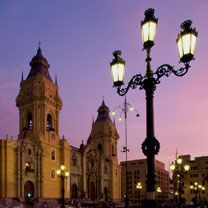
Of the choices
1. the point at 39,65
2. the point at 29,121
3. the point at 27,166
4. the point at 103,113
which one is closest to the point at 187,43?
the point at 27,166

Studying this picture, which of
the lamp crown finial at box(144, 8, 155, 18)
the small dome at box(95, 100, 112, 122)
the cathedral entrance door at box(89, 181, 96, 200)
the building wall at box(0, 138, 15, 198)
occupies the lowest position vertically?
the cathedral entrance door at box(89, 181, 96, 200)

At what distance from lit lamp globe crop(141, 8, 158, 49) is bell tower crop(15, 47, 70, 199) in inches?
2379

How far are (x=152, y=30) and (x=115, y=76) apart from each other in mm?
1612

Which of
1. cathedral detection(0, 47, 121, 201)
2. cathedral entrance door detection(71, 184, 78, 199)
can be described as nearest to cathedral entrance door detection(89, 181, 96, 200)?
cathedral detection(0, 47, 121, 201)

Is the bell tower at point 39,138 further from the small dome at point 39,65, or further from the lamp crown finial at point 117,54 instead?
the lamp crown finial at point 117,54

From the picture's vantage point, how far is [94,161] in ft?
313

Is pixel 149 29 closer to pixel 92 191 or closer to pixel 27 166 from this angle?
pixel 27 166

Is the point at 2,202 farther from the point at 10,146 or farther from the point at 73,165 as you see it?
the point at 73,165

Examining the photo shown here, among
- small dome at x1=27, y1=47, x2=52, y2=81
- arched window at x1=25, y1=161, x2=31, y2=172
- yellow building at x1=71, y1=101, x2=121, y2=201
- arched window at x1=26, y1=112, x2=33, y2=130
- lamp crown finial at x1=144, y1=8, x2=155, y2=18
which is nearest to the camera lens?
lamp crown finial at x1=144, y1=8, x2=155, y2=18

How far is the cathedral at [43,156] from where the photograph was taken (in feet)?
221

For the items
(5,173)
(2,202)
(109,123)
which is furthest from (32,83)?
(109,123)

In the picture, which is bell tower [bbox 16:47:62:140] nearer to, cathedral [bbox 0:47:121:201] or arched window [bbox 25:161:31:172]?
cathedral [bbox 0:47:121:201]

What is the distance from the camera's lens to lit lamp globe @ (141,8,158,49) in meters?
9.96

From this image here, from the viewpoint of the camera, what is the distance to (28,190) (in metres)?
69.9
